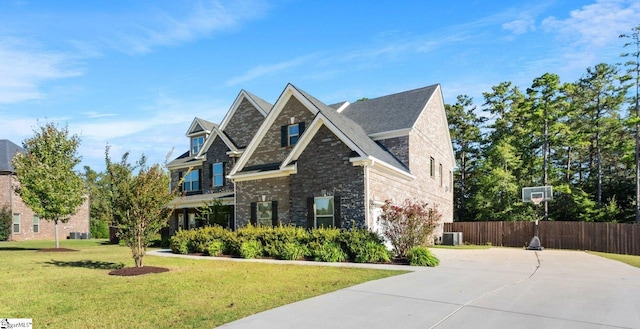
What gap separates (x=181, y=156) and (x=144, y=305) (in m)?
25.7

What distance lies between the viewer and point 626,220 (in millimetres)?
31359

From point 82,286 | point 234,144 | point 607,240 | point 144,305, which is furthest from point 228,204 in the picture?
point 607,240

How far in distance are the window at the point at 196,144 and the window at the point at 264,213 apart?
1187 cm

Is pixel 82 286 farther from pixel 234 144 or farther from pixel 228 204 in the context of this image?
pixel 234 144

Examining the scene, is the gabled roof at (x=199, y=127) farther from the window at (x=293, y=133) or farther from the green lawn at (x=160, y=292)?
the green lawn at (x=160, y=292)

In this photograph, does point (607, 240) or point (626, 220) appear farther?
point (626, 220)

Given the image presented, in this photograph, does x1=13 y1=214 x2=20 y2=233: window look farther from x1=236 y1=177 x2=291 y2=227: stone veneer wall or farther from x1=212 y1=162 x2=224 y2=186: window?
x1=236 y1=177 x2=291 y2=227: stone veneer wall

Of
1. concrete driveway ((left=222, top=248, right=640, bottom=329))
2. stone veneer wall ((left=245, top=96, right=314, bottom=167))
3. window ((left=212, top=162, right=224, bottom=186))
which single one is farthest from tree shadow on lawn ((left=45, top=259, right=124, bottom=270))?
window ((left=212, top=162, right=224, bottom=186))

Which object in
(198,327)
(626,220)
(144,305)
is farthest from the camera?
(626,220)

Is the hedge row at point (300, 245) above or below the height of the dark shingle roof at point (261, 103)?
below

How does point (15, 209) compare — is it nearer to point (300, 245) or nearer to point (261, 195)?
point (261, 195)

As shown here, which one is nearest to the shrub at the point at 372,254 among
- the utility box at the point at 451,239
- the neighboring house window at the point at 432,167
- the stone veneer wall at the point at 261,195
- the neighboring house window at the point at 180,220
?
the stone veneer wall at the point at 261,195

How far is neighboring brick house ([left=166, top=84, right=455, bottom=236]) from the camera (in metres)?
16.8

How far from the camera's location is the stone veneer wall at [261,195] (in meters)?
18.8
